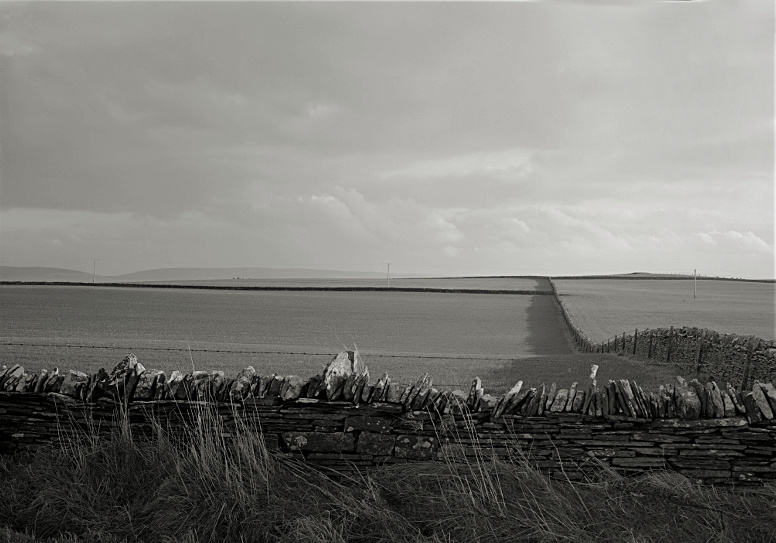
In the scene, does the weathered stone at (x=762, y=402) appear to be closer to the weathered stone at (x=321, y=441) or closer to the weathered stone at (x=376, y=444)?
the weathered stone at (x=376, y=444)

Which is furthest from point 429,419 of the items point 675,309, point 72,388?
point 675,309

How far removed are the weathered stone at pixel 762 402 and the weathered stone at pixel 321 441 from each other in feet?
12.3

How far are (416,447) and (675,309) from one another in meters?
43.6

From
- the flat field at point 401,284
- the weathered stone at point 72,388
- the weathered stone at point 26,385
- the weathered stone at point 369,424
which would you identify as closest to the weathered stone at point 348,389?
the weathered stone at point 369,424

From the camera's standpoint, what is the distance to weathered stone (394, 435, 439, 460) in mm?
5957

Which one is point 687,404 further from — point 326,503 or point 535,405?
point 326,503

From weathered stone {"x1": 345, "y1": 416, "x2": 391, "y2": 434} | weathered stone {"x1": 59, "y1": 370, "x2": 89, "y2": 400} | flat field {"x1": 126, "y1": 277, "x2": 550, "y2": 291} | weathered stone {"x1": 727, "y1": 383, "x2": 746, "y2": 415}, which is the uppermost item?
flat field {"x1": 126, "y1": 277, "x2": 550, "y2": 291}

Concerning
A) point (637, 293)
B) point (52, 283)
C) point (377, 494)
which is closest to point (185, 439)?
point (377, 494)

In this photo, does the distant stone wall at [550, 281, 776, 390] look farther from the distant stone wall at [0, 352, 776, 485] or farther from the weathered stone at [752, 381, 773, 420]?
the distant stone wall at [0, 352, 776, 485]

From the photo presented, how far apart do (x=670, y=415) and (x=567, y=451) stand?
3.27 ft

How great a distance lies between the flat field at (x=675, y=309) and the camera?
105ft

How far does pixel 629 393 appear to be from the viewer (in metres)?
5.76

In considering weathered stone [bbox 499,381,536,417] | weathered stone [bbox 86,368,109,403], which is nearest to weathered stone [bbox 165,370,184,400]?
weathered stone [bbox 86,368,109,403]

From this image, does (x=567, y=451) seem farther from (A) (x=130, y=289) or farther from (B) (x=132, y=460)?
(A) (x=130, y=289)
